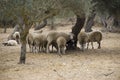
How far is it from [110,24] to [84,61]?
2179cm

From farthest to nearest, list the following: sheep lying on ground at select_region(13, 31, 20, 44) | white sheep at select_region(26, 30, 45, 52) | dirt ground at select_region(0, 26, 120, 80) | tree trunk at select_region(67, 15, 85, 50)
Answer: sheep lying on ground at select_region(13, 31, 20, 44), tree trunk at select_region(67, 15, 85, 50), white sheep at select_region(26, 30, 45, 52), dirt ground at select_region(0, 26, 120, 80)

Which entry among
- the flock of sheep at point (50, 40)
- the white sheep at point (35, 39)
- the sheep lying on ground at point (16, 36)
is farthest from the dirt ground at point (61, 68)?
the sheep lying on ground at point (16, 36)

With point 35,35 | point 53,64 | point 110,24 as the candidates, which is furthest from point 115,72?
point 110,24

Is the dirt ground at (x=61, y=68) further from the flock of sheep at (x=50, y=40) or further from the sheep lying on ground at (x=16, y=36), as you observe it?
the sheep lying on ground at (x=16, y=36)

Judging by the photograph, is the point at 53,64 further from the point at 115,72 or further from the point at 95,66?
the point at 115,72

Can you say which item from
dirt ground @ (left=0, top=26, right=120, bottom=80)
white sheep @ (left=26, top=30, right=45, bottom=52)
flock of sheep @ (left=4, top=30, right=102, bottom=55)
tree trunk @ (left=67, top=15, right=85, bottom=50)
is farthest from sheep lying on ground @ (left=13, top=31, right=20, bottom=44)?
dirt ground @ (left=0, top=26, right=120, bottom=80)

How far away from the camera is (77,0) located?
13.8 metres

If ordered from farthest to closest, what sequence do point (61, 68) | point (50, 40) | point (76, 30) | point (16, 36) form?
point (16, 36) < point (76, 30) < point (50, 40) < point (61, 68)

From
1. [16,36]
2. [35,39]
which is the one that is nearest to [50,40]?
[35,39]

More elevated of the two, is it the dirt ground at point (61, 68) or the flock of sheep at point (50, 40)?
the flock of sheep at point (50, 40)

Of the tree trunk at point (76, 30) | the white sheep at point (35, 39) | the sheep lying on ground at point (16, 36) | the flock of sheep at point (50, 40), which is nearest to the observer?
the flock of sheep at point (50, 40)

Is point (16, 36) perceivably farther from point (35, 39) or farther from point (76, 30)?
point (35, 39)

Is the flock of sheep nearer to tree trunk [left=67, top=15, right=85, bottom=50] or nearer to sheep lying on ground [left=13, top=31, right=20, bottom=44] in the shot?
tree trunk [left=67, top=15, right=85, bottom=50]

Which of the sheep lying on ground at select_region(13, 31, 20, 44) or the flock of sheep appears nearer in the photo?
the flock of sheep
